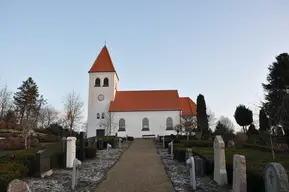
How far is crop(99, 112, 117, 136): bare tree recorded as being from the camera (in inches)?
1594

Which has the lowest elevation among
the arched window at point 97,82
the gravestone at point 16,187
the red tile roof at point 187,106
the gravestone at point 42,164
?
the gravestone at point 42,164

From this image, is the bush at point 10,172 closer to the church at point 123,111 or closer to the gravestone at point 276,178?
the gravestone at point 276,178

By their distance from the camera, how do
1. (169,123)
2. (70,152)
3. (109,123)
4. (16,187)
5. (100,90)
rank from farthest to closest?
(100,90) → (169,123) → (109,123) → (70,152) → (16,187)

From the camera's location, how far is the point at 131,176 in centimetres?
927

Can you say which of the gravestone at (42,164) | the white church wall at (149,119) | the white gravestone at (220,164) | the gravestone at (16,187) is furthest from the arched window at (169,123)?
the gravestone at (16,187)

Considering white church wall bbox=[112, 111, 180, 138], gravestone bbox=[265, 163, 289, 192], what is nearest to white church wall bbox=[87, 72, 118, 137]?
white church wall bbox=[112, 111, 180, 138]

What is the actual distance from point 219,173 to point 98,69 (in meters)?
38.4

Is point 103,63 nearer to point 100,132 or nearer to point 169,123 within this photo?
point 100,132

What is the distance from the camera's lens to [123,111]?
4250 centimetres

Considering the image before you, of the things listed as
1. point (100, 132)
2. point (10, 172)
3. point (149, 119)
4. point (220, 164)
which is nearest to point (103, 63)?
point (100, 132)

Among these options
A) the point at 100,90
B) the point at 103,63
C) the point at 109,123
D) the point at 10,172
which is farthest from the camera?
the point at 103,63

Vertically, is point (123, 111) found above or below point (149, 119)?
above

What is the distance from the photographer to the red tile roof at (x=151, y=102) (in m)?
42.8

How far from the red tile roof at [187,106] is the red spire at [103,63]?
14699 millimetres
